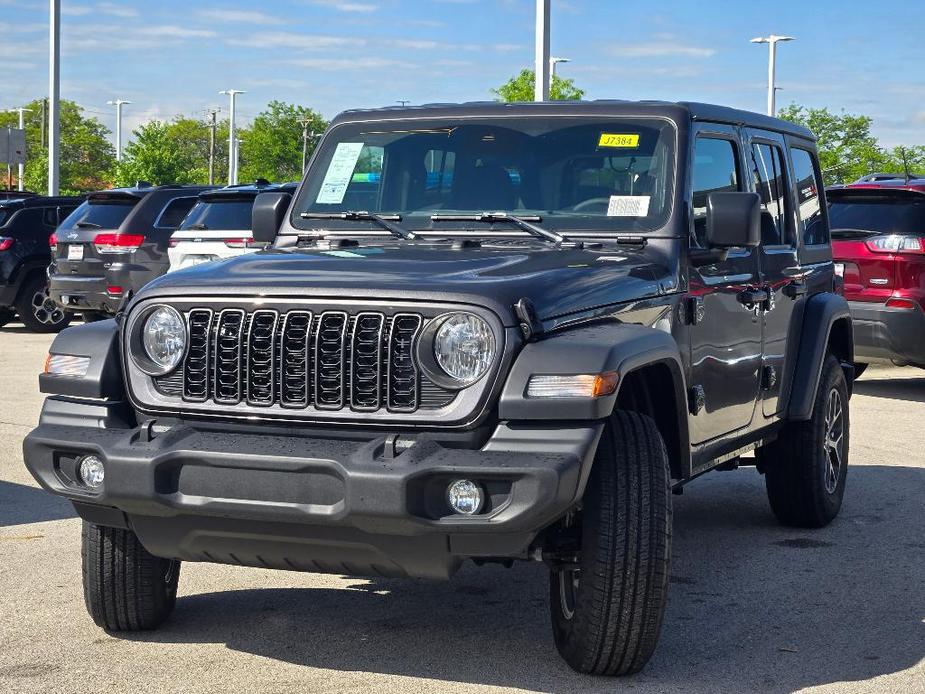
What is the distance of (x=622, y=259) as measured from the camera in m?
5.45

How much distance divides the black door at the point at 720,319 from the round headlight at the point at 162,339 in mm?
1970

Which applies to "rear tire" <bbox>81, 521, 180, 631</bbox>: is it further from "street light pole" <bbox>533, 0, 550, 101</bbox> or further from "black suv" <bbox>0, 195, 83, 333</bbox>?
"black suv" <bbox>0, 195, 83, 333</bbox>

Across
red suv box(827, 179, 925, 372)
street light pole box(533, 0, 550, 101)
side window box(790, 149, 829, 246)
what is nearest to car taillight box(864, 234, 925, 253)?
red suv box(827, 179, 925, 372)

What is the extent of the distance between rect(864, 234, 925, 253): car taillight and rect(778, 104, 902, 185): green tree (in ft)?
165

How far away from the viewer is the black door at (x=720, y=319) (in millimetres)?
5801

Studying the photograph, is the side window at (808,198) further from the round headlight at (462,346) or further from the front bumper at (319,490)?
the front bumper at (319,490)

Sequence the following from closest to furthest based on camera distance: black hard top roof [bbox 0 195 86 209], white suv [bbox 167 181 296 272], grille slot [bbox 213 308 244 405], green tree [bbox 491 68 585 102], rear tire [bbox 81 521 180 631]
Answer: grille slot [bbox 213 308 244 405] → rear tire [bbox 81 521 180 631] → white suv [bbox 167 181 296 272] → black hard top roof [bbox 0 195 86 209] → green tree [bbox 491 68 585 102]

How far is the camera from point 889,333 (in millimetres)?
12695

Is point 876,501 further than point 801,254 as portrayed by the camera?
Yes

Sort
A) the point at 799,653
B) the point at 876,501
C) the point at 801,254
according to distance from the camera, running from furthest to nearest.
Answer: the point at 876,501 < the point at 801,254 < the point at 799,653

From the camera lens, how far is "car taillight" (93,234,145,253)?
59.7ft

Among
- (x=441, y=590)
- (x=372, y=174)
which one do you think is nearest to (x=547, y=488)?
(x=441, y=590)

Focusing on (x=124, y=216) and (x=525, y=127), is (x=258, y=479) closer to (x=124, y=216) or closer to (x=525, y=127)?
(x=525, y=127)

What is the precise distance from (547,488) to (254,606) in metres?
1.97
